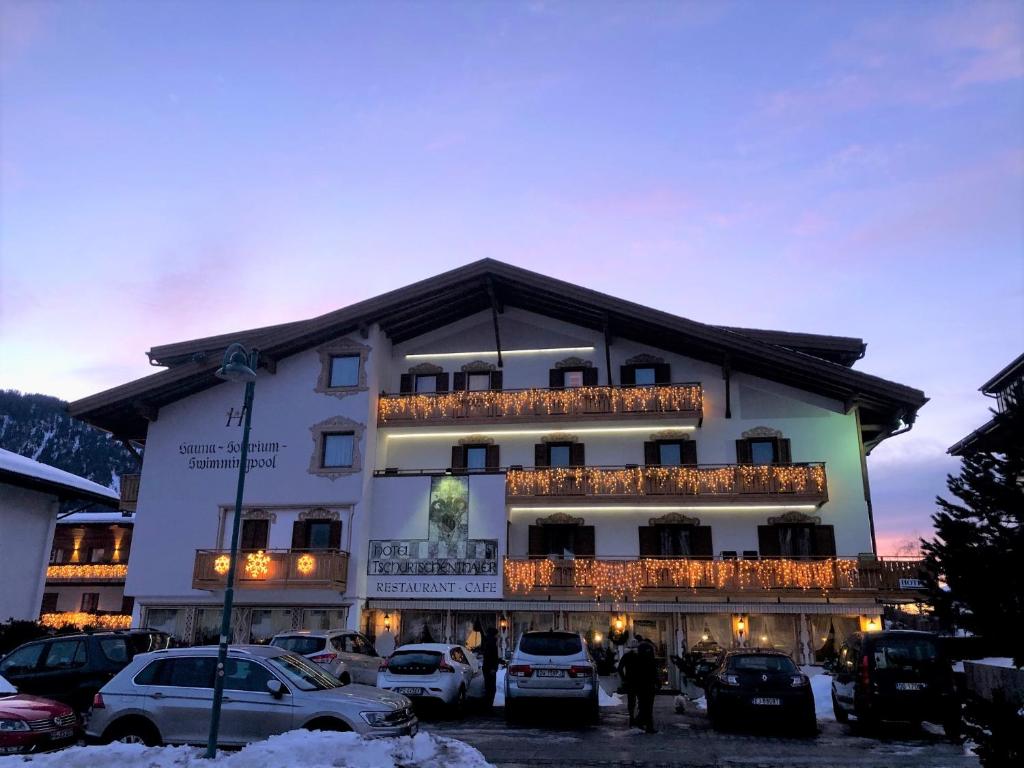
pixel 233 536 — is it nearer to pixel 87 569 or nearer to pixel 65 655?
pixel 65 655

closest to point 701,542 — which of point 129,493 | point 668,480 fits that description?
point 668,480

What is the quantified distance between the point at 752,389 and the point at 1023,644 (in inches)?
1000

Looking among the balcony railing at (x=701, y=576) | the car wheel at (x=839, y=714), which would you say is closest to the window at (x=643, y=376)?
the balcony railing at (x=701, y=576)

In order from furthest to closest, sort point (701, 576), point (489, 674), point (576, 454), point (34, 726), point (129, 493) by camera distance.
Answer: point (129, 493)
point (576, 454)
point (701, 576)
point (489, 674)
point (34, 726)

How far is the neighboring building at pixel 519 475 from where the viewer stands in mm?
28359

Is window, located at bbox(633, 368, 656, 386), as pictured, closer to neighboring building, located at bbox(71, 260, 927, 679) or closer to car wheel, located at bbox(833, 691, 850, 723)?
neighboring building, located at bbox(71, 260, 927, 679)

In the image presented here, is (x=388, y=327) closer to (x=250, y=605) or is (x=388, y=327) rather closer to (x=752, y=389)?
(x=250, y=605)

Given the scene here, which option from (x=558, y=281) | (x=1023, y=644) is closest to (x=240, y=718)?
(x=1023, y=644)

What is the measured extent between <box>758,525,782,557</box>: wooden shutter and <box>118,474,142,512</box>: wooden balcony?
2345 centimetres

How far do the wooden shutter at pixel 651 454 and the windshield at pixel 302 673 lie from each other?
19843mm

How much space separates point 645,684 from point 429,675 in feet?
14.9

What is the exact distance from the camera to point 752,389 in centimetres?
3086

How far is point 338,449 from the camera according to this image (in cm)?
3122

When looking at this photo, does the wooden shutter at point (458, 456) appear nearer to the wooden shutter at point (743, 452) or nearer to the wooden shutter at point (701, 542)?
the wooden shutter at point (701, 542)
